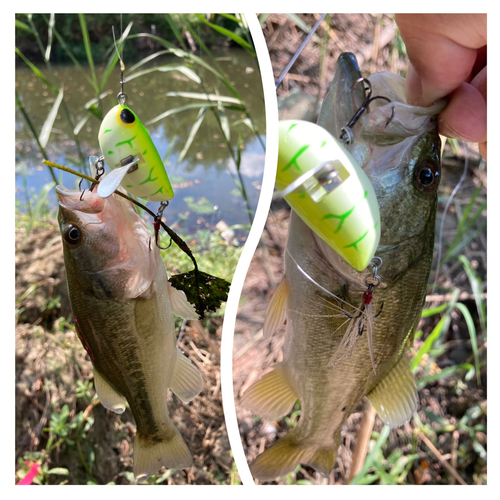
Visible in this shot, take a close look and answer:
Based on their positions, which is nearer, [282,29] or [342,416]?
[342,416]

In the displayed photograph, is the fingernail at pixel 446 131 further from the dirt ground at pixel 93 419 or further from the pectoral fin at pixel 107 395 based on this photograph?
the dirt ground at pixel 93 419

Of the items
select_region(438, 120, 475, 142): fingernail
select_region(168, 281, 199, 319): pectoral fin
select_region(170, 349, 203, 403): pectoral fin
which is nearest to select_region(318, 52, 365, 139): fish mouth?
select_region(438, 120, 475, 142): fingernail

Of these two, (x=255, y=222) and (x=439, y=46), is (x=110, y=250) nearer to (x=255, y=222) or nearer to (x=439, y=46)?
(x=255, y=222)

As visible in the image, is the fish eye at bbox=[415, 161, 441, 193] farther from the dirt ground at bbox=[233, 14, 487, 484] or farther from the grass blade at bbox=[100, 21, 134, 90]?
the dirt ground at bbox=[233, 14, 487, 484]
